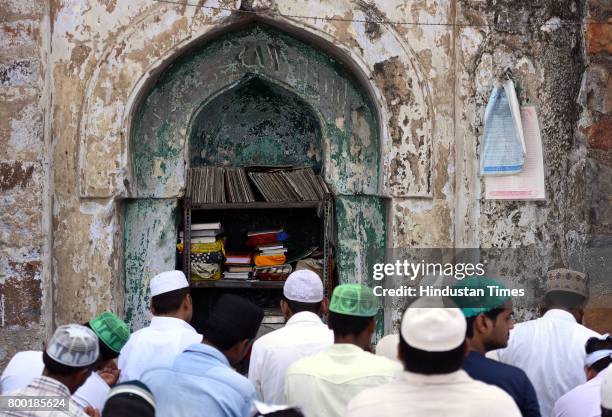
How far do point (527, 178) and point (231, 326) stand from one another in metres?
4.20

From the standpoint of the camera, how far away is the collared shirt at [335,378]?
377 cm

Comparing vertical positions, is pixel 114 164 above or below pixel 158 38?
below

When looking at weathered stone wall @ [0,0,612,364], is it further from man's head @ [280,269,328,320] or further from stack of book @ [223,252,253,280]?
man's head @ [280,269,328,320]

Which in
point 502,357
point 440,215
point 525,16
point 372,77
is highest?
point 525,16

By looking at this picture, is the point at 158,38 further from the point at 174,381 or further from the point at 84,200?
the point at 174,381

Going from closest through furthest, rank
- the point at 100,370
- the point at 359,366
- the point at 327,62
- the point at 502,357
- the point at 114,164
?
the point at 359,366
the point at 100,370
the point at 502,357
the point at 114,164
the point at 327,62

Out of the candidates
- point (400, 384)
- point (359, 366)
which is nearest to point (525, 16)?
point (359, 366)

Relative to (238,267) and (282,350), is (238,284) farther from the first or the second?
(282,350)

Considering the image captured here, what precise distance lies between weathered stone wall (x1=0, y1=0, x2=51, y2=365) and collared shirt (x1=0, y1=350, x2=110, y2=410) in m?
2.96

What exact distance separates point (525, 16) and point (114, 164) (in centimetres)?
338

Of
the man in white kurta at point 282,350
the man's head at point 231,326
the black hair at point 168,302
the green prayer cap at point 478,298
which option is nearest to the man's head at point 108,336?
the black hair at point 168,302

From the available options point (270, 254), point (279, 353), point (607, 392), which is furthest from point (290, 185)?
point (607, 392)

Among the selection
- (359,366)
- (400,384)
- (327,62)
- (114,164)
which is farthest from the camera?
(327,62)

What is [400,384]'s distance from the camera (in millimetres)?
2852
